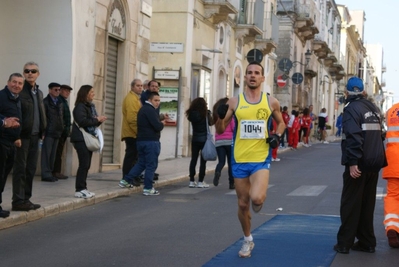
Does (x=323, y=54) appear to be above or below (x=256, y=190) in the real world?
above

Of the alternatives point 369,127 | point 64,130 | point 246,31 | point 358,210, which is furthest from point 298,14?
point 358,210

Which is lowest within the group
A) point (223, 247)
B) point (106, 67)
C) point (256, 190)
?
point (223, 247)

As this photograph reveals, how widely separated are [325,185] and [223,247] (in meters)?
8.85

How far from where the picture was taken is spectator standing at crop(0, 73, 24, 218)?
10.9 meters

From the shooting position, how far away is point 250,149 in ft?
29.1

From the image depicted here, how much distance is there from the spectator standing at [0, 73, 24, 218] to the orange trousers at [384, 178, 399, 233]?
460 centimetres

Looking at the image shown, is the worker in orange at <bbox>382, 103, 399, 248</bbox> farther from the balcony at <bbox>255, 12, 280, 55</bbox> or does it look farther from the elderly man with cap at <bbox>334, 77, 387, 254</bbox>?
the balcony at <bbox>255, 12, 280, 55</bbox>

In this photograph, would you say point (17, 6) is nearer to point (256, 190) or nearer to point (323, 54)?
point (256, 190)

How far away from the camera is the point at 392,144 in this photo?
32.6 ft

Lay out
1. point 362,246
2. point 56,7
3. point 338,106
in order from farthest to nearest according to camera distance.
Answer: point 338,106
point 56,7
point 362,246

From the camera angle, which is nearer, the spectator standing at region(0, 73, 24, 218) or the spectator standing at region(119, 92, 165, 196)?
the spectator standing at region(0, 73, 24, 218)

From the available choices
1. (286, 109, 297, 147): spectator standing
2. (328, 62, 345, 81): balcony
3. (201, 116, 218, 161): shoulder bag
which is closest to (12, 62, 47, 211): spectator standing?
(201, 116, 218, 161): shoulder bag

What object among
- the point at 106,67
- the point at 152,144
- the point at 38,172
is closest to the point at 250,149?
the point at 152,144

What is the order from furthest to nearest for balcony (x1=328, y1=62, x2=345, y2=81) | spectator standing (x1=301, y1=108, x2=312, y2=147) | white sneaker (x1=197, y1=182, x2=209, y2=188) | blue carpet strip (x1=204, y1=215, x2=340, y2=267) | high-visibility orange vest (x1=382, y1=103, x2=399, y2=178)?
1. balcony (x1=328, y1=62, x2=345, y2=81)
2. spectator standing (x1=301, y1=108, x2=312, y2=147)
3. white sneaker (x1=197, y1=182, x2=209, y2=188)
4. high-visibility orange vest (x1=382, y1=103, x2=399, y2=178)
5. blue carpet strip (x1=204, y1=215, x2=340, y2=267)
